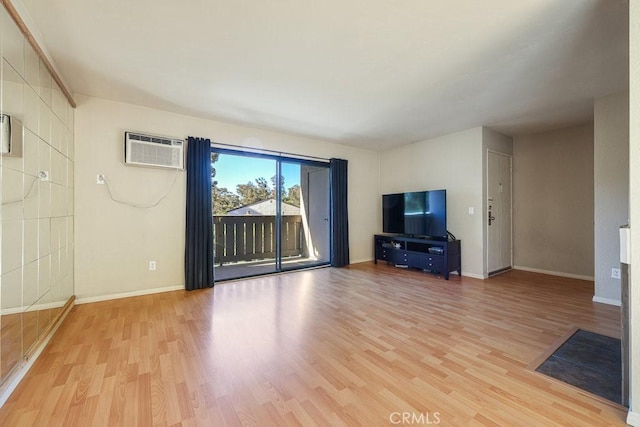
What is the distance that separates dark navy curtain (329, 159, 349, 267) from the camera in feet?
16.9

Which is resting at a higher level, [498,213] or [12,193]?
[12,193]

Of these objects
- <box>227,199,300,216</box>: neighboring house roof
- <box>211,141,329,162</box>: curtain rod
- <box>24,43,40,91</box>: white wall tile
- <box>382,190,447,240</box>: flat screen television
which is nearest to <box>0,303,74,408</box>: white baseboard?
<box>24,43,40,91</box>: white wall tile

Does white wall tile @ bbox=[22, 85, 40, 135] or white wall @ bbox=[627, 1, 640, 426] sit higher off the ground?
white wall tile @ bbox=[22, 85, 40, 135]

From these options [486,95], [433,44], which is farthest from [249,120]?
[486,95]

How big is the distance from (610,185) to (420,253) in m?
2.43

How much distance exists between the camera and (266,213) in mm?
5492

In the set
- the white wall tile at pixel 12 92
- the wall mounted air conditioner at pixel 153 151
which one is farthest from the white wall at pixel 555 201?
the white wall tile at pixel 12 92

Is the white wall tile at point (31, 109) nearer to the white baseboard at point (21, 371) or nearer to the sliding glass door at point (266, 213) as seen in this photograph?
the white baseboard at point (21, 371)

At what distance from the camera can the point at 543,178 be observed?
182 inches

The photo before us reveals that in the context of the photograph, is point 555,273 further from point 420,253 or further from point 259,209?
point 259,209

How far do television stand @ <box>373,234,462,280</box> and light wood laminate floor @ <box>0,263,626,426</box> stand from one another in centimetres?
92

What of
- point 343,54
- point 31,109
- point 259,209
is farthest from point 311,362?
point 259,209

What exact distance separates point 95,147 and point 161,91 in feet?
3.59
